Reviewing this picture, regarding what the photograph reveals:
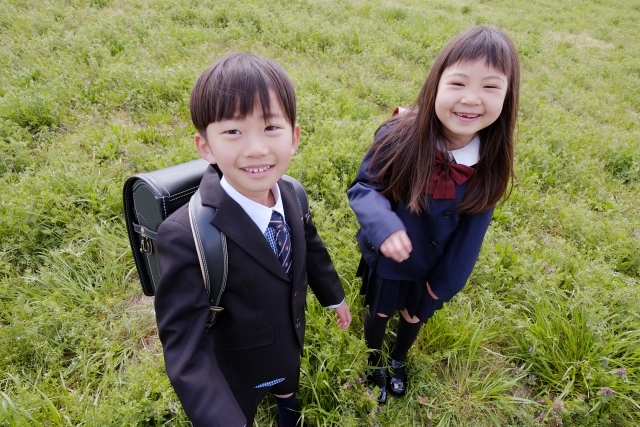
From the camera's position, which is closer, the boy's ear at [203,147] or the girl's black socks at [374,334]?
the boy's ear at [203,147]

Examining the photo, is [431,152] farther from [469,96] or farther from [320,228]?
[320,228]

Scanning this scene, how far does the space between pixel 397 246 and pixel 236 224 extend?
1.90 ft

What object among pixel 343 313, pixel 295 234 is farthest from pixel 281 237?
pixel 343 313

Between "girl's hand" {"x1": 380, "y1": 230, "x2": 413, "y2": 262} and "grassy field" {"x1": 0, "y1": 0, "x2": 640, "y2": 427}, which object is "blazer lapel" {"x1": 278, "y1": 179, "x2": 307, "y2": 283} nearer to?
"girl's hand" {"x1": 380, "y1": 230, "x2": 413, "y2": 262}

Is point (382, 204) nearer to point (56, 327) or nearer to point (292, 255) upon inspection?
point (292, 255)

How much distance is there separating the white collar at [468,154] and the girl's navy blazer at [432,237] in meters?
0.10

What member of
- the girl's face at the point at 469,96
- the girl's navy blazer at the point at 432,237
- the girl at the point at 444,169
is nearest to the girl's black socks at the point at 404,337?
the girl at the point at 444,169

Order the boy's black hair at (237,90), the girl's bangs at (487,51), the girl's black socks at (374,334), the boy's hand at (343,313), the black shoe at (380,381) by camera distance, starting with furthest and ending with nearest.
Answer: the black shoe at (380,381)
the girl's black socks at (374,334)
the boy's hand at (343,313)
the girl's bangs at (487,51)
the boy's black hair at (237,90)

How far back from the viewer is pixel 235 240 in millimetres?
1210

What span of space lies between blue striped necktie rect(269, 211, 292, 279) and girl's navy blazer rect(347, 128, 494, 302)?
312mm

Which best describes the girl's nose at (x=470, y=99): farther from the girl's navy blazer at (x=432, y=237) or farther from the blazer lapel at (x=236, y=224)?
the blazer lapel at (x=236, y=224)

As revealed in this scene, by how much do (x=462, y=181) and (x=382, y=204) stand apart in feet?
1.14

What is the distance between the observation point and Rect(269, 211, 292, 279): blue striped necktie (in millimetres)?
1383

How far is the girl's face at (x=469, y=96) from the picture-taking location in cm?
140
